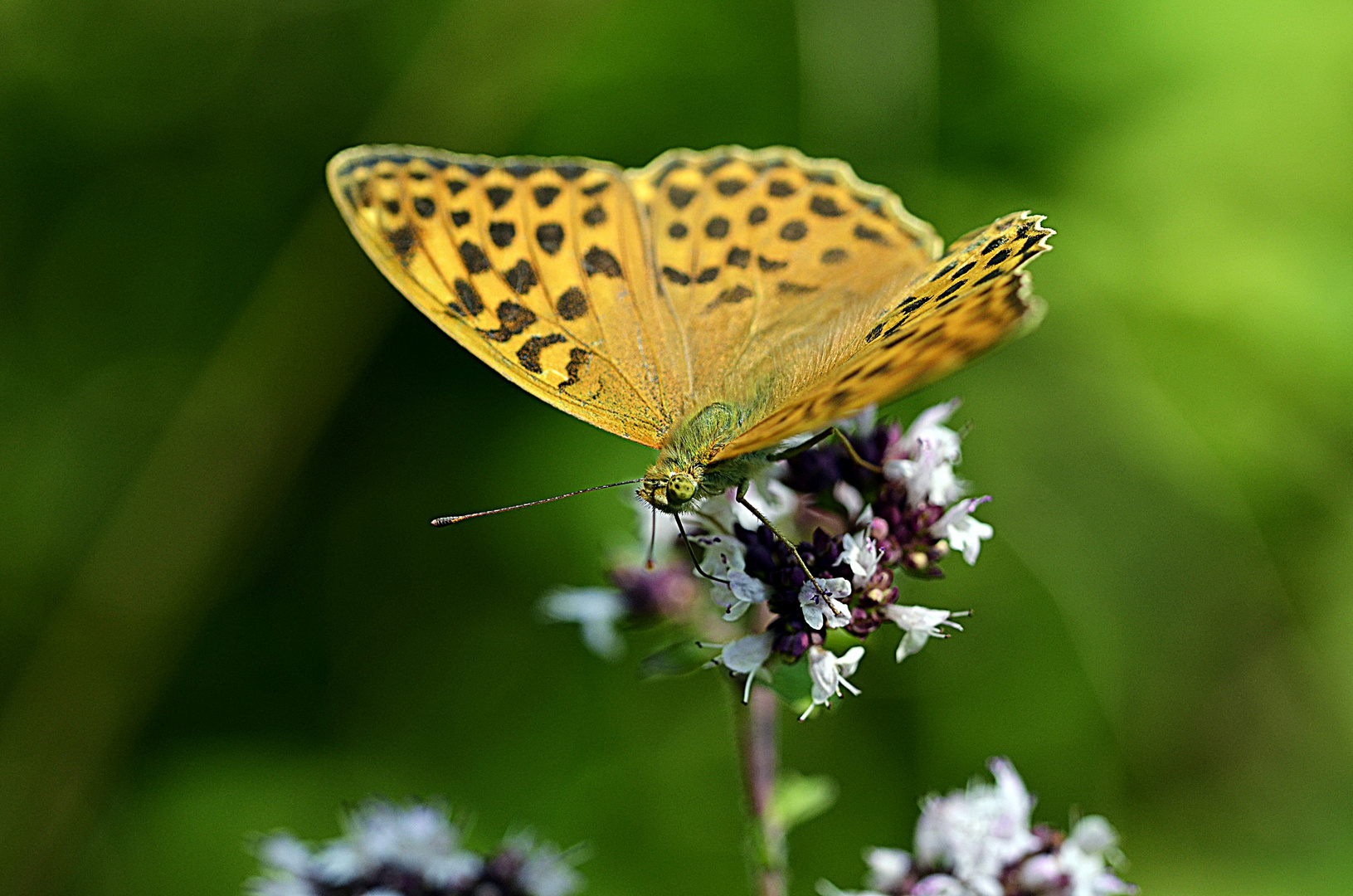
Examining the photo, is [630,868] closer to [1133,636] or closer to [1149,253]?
[1133,636]

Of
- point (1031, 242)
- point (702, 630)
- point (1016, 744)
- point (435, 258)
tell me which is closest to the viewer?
point (1031, 242)

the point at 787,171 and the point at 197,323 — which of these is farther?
the point at 197,323

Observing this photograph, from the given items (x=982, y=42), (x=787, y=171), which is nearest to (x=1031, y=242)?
(x=787, y=171)

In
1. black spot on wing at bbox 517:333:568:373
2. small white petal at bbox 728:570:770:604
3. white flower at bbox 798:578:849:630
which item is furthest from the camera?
black spot on wing at bbox 517:333:568:373

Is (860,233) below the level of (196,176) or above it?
below

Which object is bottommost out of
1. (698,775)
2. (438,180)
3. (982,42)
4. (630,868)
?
(630,868)

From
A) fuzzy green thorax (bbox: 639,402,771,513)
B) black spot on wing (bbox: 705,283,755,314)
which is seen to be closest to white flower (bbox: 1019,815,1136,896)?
fuzzy green thorax (bbox: 639,402,771,513)

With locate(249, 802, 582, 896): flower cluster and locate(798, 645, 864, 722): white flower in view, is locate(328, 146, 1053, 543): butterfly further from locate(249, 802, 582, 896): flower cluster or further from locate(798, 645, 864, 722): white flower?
locate(249, 802, 582, 896): flower cluster
